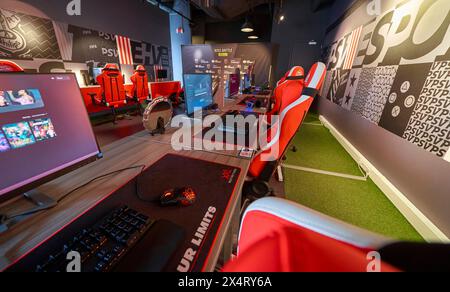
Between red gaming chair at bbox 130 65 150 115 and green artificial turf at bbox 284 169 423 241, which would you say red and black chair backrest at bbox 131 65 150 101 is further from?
green artificial turf at bbox 284 169 423 241

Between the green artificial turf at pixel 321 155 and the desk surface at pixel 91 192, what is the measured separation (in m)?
2.07

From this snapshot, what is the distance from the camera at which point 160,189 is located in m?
0.75

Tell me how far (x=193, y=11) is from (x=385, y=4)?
7.94 meters

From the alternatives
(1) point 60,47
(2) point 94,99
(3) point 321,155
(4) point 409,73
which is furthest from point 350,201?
(1) point 60,47

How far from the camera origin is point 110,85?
11.9 ft

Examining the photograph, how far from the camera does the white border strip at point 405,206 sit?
1452 mm

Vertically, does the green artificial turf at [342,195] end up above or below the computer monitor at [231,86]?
below

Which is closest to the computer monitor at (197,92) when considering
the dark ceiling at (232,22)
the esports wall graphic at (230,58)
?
the esports wall graphic at (230,58)

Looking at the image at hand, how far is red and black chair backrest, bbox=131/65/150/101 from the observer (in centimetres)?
435

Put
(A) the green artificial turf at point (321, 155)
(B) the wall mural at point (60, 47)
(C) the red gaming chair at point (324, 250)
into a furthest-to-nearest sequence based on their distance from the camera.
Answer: (B) the wall mural at point (60, 47) → (A) the green artificial turf at point (321, 155) → (C) the red gaming chair at point (324, 250)

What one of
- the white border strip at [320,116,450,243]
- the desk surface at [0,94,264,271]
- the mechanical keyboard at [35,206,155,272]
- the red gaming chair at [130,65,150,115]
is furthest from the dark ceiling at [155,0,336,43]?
the mechanical keyboard at [35,206,155,272]

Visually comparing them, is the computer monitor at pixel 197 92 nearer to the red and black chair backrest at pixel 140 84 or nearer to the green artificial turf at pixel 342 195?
the green artificial turf at pixel 342 195

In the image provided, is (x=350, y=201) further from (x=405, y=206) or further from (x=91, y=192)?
(x=91, y=192)

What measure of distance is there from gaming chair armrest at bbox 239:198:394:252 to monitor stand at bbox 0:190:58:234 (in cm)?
71
